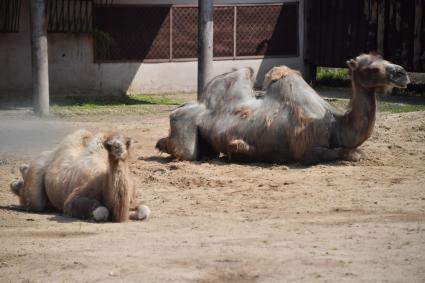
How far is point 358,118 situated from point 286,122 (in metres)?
0.82

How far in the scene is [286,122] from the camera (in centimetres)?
1074

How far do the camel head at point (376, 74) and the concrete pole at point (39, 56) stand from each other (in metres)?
5.86

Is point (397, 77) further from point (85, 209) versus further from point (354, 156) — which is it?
point (85, 209)

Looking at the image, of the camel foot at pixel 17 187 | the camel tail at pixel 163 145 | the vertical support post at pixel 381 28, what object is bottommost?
the camel foot at pixel 17 187

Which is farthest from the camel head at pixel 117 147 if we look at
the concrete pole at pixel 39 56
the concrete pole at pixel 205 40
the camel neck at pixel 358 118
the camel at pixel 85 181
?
the concrete pole at pixel 205 40

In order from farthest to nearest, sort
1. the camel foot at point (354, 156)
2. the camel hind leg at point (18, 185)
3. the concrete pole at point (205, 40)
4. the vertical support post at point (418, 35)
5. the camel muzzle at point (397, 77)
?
the vertical support post at point (418, 35) → the concrete pole at point (205, 40) → the camel foot at point (354, 156) → the camel muzzle at point (397, 77) → the camel hind leg at point (18, 185)

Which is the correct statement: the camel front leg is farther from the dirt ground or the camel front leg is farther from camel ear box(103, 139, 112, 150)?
camel ear box(103, 139, 112, 150)

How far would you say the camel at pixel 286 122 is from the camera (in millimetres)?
10750

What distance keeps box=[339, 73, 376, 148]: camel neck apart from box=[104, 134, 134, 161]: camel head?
12.1 feet

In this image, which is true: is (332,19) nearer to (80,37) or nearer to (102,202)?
(80,37)

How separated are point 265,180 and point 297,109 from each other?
1160mm

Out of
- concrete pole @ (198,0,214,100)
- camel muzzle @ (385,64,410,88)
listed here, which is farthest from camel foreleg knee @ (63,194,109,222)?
concrete pole @ (198,0,214,100)

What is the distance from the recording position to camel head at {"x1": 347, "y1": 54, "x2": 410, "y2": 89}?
1075 centimetres

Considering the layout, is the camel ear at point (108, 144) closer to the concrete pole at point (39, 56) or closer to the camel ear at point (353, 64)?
the camel ear at point (353, 64)
